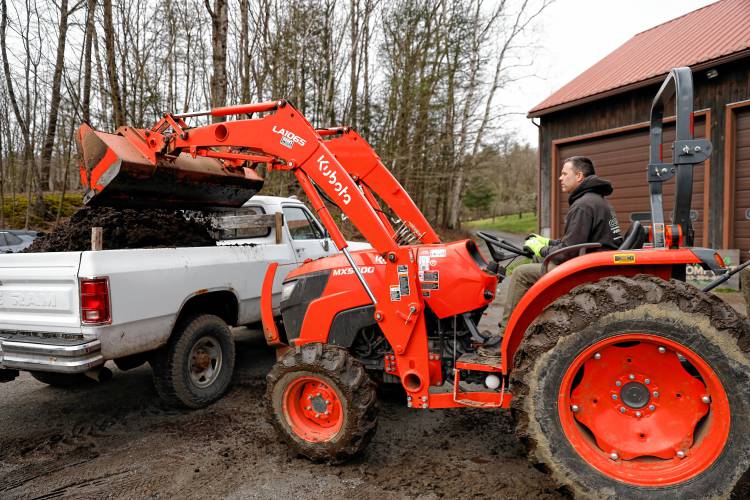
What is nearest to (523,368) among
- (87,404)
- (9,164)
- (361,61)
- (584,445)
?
(584,445)

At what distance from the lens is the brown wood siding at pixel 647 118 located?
364 inches

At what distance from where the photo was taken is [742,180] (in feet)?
30.2

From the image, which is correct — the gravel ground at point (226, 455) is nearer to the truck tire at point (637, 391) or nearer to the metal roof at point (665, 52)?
the truck tire at point (637, 391)

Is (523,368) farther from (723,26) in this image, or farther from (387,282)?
(723,26)

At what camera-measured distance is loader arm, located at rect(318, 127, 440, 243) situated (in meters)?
4.16

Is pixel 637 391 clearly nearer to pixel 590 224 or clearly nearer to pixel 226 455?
pixel 590 224

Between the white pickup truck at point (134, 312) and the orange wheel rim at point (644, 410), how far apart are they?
3.13 meters

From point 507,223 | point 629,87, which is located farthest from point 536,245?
point 507,223

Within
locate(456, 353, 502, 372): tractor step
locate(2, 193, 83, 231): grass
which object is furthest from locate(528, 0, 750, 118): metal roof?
locate(2, 193, 83, 231): grass

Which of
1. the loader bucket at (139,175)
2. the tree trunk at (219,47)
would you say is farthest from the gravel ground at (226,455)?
the tree trunk at (219,47)

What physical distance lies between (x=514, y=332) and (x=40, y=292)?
348cm

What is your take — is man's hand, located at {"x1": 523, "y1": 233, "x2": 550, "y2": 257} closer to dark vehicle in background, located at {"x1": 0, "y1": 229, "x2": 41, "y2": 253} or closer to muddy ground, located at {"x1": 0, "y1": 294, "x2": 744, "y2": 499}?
muddy ground, located at {"x1": 0, "y1": 294, "x2": 744, "y2": 499}

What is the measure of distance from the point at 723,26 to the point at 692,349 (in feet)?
39.0

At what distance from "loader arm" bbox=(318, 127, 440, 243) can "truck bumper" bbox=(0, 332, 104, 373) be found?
2422 millimetres
